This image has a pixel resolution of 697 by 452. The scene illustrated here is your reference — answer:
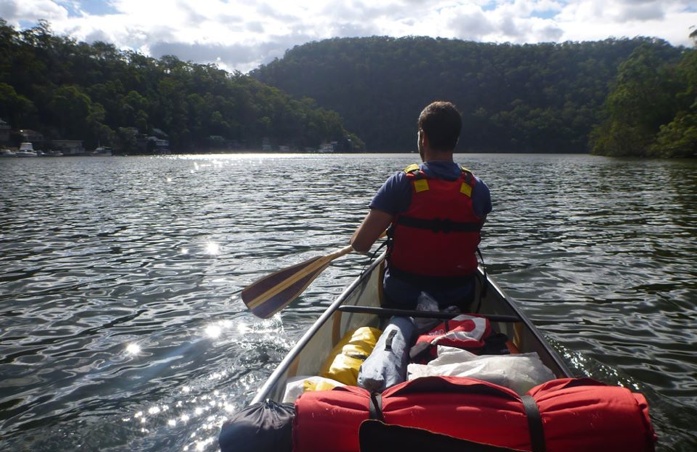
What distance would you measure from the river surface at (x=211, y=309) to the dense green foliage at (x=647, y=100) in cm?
6016

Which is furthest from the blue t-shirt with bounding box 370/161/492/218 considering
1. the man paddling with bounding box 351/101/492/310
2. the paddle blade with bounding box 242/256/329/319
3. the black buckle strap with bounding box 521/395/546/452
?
the black buckle strap with bounding box 521/395/546/452

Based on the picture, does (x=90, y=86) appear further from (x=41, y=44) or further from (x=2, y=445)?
(x=2, y=445)

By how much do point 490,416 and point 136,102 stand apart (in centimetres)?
12349

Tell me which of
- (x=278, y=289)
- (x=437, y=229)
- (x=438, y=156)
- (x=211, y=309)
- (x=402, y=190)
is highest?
(x=438, y=156)

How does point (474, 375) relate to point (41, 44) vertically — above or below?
below

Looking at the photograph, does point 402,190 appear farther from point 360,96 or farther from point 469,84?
point 360,96

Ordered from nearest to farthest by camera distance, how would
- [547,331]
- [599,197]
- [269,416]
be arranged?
[269,416]
[547,331]
[599,197]

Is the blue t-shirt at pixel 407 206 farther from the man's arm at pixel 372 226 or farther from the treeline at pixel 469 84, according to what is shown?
the treeline at pixel 469 84

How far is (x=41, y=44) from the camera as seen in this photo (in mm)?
108875

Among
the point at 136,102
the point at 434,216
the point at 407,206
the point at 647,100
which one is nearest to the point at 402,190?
the point at 407,206

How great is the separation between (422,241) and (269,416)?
2.46 m

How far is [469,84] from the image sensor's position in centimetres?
16038

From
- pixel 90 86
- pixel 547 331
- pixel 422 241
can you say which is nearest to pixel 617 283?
pixel 547 331

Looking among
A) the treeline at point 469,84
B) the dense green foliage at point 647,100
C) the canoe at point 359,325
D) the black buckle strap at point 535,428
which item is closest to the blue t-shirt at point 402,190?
the canoe at point 359,325
